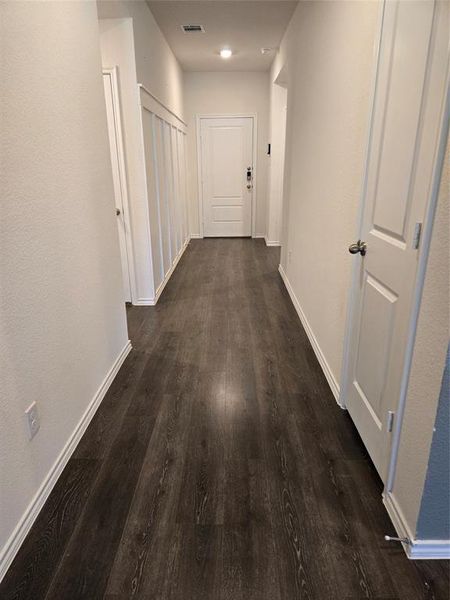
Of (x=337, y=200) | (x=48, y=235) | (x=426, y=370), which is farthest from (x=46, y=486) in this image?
(x=337, y=200)

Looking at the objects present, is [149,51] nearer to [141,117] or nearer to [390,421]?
[141,117]

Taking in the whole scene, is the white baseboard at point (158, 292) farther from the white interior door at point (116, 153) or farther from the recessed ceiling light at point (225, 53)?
the recessed ceiling light at point (225, 53)

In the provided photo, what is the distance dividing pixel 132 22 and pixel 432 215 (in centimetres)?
299

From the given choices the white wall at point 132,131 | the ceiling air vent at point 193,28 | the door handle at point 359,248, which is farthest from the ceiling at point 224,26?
the door handle at point 359,248

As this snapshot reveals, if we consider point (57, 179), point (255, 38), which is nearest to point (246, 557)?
point (57, 179)

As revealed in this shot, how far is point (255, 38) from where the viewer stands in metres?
4.46

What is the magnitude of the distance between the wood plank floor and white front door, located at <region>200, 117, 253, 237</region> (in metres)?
4.53

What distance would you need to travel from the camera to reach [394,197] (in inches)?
58.9

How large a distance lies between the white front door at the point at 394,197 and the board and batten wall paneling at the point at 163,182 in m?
2.32

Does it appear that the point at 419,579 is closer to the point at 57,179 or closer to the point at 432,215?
the point at 432,215

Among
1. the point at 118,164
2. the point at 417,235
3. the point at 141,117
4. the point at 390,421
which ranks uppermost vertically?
the point at 141,117

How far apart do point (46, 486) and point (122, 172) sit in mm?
2609

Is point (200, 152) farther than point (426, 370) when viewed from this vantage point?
Yes

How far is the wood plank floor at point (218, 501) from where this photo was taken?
4.31 feet
